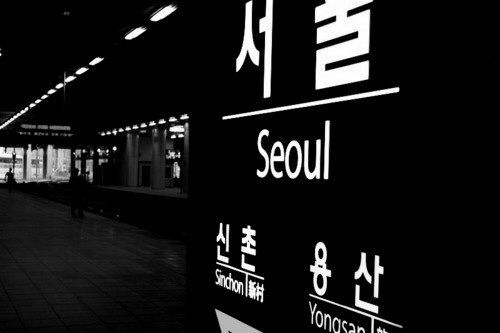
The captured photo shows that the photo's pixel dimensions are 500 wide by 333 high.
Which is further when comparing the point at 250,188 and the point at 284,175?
the point at 250,188

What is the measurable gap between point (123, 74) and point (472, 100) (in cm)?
2650

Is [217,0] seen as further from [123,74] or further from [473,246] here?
[123,74]

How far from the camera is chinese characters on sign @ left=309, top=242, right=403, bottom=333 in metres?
1.45

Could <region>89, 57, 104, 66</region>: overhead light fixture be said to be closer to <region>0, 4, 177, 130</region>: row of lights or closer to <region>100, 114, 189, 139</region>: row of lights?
<region>0, 4, 177, 130</region>: row of lights

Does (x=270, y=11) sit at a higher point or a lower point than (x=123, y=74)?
lower

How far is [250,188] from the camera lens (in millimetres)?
2055

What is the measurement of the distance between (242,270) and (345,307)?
60 cm

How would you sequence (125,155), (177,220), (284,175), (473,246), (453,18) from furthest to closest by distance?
(125,155) → (177,220) → (284,175) → (453,18) → (473,246)

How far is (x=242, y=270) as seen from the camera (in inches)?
82.7

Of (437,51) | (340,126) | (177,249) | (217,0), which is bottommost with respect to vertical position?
(177,249)

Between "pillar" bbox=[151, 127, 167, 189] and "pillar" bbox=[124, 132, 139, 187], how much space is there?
16.6 ft

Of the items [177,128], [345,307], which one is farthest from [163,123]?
[345,307]

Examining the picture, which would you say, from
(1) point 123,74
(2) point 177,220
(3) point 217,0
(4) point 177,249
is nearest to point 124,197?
(1) point 123,74

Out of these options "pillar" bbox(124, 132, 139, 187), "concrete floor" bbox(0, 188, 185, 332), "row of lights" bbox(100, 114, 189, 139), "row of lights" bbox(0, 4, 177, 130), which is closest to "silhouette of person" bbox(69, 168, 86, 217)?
"row of lights" bbox(0, 4, 177, 130)
